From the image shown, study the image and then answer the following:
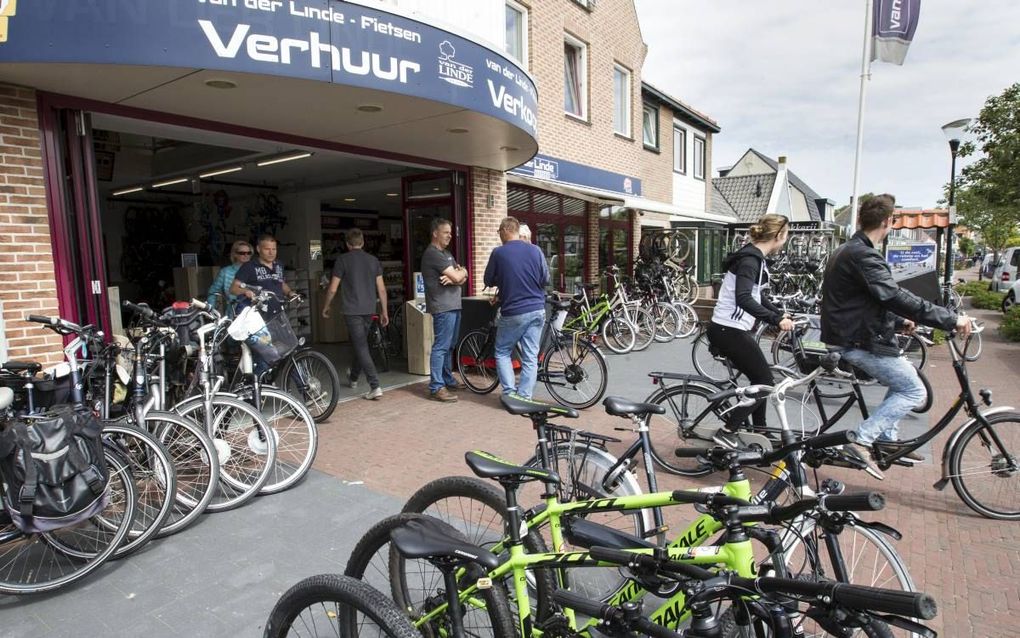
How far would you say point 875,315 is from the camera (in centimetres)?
396

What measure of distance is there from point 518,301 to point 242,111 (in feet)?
9.65

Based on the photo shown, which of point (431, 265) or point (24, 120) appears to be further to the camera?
point (431, 265)

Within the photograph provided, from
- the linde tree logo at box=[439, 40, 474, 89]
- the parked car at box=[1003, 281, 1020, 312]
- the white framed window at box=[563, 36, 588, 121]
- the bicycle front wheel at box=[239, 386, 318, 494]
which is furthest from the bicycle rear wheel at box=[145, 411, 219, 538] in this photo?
the parked car at box=[1003, 281, 1020, 312]

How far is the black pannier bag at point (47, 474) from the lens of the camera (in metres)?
2.77

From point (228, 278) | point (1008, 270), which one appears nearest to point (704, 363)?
point (228, 278)

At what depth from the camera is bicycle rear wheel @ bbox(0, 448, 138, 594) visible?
2.93 m

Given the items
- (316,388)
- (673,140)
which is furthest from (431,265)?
(673,140)

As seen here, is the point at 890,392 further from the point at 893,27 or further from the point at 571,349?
the point at 893,27

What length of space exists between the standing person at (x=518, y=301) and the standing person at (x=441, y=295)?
620 mm

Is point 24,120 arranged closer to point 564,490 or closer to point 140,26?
point 140,26

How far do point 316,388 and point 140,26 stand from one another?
10.3 ft

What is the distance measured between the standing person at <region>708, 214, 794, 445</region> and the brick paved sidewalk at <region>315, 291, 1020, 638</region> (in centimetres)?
94

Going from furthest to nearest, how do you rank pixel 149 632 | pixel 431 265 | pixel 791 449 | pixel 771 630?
pixel 431 265
pixel 149 632
pixel 791 449
pixel 771 630

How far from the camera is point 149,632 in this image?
2.69 m
